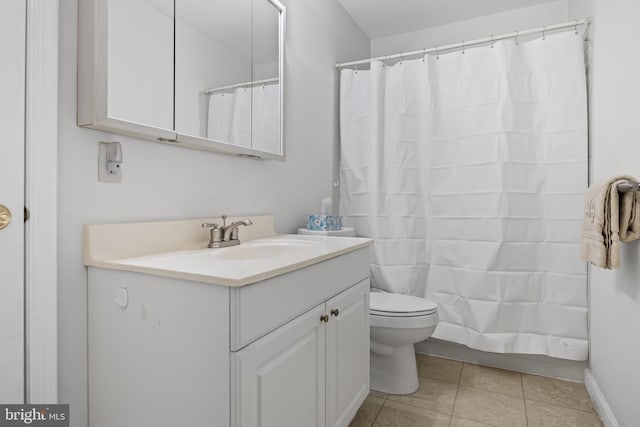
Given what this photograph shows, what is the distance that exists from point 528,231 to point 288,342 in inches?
65.1

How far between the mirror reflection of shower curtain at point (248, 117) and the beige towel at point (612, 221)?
4.55 feet

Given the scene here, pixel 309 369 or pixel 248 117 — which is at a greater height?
pixel 248 117

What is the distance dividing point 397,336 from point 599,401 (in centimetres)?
100

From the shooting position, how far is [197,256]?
3.84ft

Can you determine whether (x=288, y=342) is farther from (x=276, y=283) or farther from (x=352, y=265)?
(x=352, y=265)

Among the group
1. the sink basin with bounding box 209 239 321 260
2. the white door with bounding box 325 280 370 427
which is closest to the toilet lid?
the white door with bounding box 325 280 370 427

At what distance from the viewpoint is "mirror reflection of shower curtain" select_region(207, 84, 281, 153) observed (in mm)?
1452

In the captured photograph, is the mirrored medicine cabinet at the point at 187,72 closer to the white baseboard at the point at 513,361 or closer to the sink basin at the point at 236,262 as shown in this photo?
the sink basin at the point at 236,262

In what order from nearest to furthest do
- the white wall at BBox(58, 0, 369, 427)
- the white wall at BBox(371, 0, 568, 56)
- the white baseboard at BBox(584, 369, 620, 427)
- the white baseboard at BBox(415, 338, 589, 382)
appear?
the white wall at BBox(58, 0, 369, 427) < the white baseboard at BBox(584, 369, 620, 427) < the white baseboard at BBox(415, 338, 589, 382) < the white wall at BBox(371, 0, 568, 56)

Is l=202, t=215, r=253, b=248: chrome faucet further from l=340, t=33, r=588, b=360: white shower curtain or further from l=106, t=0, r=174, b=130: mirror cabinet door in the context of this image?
l=340, t=33, r=588, b=360: white shower curtain

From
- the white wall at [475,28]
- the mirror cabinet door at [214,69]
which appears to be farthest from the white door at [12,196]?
the white wall at [475,28]

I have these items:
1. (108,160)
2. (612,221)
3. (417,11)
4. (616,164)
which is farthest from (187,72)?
(417,11)

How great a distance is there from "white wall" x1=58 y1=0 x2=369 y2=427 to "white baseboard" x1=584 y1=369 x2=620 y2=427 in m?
1.69

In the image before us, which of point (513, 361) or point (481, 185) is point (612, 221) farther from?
point (513, 361)
